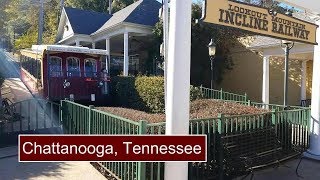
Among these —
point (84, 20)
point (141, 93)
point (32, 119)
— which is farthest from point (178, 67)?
point (84, 20)

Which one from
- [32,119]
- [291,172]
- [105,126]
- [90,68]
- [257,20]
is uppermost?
[257,20]

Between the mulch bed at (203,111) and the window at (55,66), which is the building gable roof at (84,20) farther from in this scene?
the mulch bed at (203,111)

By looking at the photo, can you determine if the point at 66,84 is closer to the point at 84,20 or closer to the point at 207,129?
the point at 207,129

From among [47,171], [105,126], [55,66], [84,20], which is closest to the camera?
[105,126]

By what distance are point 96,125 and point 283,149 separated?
4.02 meters

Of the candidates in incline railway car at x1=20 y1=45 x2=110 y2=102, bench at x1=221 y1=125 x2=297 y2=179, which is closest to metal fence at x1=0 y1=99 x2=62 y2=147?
incline railway car at x1=20 y1=45 x2=110 y2=102

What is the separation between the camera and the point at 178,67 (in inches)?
151

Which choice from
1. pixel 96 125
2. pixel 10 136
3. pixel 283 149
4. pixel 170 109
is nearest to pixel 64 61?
pixel 10 136

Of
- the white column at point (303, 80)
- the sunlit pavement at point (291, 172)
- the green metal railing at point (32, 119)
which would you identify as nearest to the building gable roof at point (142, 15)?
the white column at point (303, 80)

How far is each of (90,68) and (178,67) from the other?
39.0 ft

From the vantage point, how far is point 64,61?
47.0 feet

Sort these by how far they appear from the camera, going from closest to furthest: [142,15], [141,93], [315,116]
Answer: [315,116] → [141,93] → [142,15]

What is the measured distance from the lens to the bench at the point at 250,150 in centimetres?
559

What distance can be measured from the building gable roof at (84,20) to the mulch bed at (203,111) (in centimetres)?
1890
